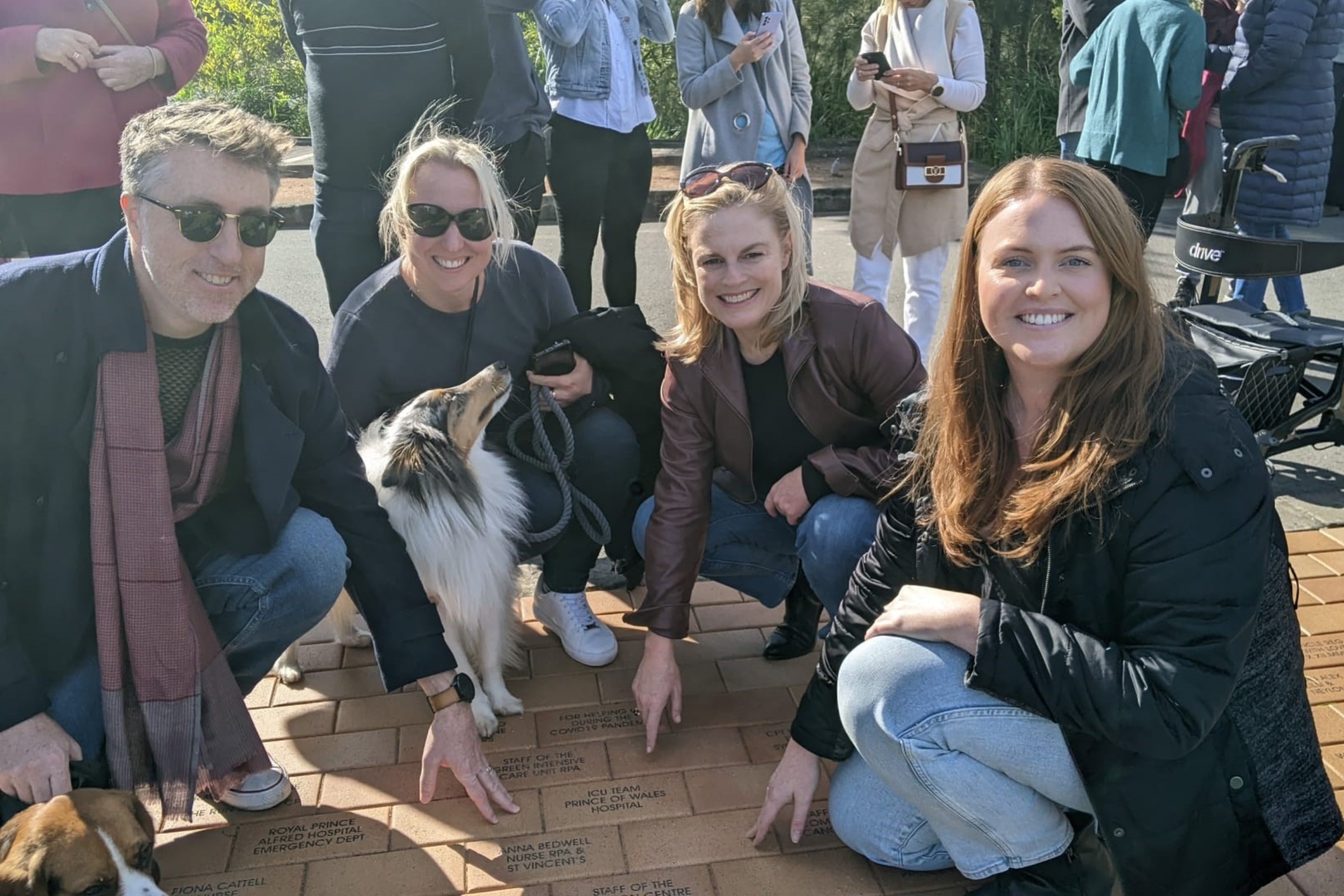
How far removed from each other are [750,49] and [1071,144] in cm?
188

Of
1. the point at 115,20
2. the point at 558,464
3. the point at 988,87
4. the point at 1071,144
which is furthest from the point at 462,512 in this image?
the point at 988,87

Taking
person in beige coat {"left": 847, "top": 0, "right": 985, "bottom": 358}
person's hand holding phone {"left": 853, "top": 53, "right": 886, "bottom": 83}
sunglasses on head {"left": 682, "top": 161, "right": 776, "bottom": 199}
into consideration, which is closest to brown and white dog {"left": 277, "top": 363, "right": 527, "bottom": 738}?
sunglasses on head {"left": 682, "top": 161, "right": 776, "bottom": 199}

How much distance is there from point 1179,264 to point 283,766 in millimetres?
3461

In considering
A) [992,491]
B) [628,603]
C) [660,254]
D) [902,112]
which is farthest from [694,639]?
[660,254]

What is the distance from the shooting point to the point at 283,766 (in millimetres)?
2688

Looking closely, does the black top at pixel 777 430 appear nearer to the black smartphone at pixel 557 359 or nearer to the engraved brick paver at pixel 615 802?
the black smartphone at pixel 557 359

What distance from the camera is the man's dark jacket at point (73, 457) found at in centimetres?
216

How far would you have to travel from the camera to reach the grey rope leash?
10.1 ft

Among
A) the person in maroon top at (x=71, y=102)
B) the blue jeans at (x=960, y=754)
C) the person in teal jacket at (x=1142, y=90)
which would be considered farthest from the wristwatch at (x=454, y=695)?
the person in teal jacket at (x=1142, y=90)

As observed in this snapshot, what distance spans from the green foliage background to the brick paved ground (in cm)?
861

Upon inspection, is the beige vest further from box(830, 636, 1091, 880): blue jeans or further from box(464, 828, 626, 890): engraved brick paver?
box(464, 828, 626, 890): engraved brick paver

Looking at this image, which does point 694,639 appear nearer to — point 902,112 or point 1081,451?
point 1081,451

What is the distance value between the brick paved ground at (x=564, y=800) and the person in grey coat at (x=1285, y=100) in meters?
2.65

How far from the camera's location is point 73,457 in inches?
87.1
